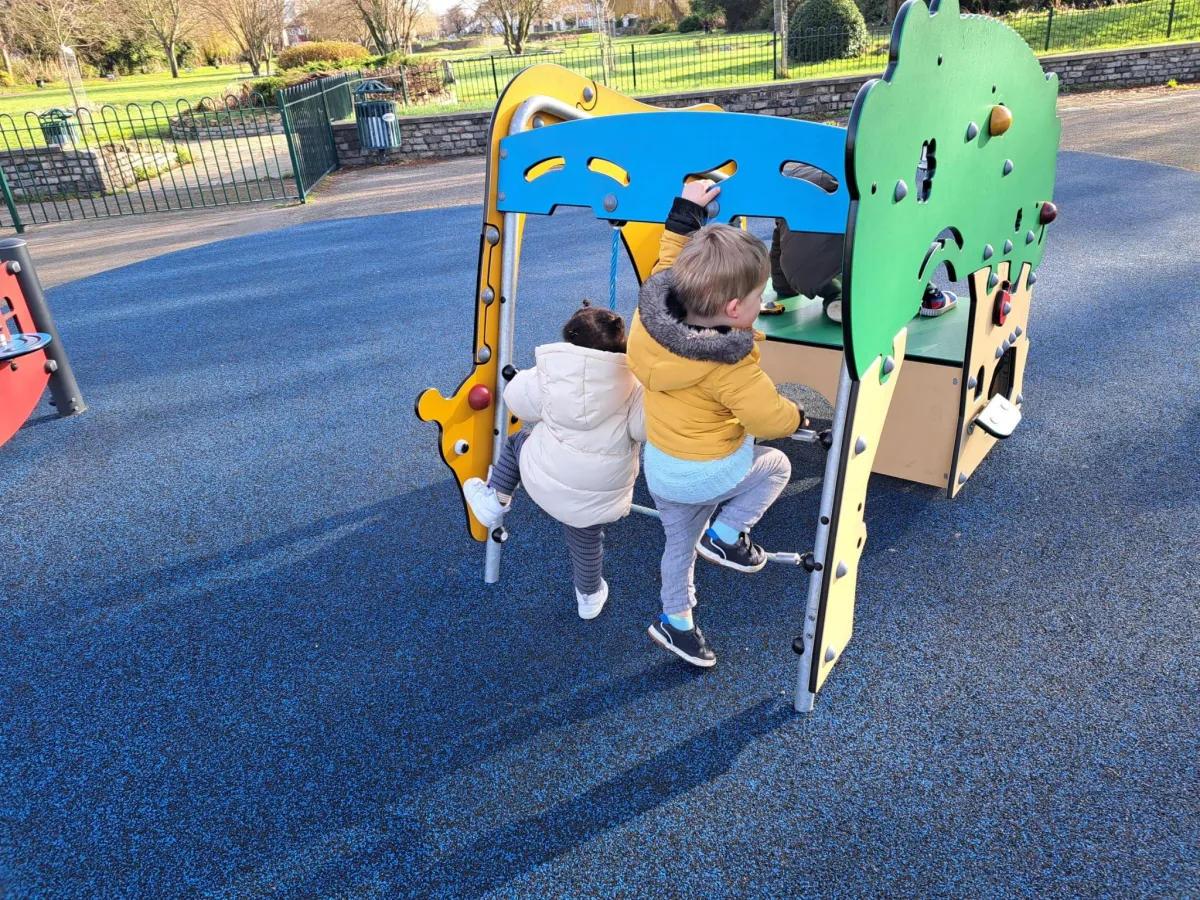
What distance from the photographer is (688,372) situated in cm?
202

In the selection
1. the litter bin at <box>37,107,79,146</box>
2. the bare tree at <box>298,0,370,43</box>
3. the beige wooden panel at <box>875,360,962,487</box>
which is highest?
the bare tree at <box>298,0,370,43</box>

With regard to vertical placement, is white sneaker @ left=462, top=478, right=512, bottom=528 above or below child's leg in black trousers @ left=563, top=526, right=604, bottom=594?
above

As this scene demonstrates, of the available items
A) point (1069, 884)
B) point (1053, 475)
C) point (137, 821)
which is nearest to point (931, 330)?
point (1053, 475)

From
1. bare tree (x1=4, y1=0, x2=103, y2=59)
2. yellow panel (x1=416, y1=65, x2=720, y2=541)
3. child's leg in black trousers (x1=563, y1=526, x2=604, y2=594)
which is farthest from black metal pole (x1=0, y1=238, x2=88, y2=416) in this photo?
bare tree (x1=4, y1=0, x2=103, y2=59)

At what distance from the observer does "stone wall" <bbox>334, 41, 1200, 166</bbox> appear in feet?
42.9

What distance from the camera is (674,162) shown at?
223 centimetres

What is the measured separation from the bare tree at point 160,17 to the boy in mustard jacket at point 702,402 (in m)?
36.4

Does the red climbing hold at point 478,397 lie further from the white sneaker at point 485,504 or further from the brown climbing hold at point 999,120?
the brown climbing hold at point 999,120

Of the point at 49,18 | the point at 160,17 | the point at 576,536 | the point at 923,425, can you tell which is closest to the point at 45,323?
the point at 576,536

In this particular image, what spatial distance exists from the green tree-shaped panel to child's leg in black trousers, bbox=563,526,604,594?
1048 mm

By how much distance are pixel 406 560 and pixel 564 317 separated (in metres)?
3.16

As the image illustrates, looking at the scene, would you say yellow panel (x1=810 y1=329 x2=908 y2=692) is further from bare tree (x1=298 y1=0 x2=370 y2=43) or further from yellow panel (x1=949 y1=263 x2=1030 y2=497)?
bare tree (x1=298 y1=0 x2=370 y2=43)

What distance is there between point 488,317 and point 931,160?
1461 mm

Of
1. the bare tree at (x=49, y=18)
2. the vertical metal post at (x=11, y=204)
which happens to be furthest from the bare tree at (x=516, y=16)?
the vertical metal post at (x=11, y=204)
